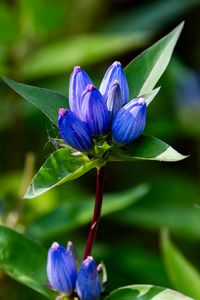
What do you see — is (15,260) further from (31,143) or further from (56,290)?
(31,143)

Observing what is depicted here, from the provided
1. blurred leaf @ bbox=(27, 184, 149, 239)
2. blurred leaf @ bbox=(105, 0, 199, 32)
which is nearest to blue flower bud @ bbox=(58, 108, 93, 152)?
blurred leaf @ bbox=(27, 184, 149, 239)

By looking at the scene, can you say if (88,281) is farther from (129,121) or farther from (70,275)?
(129,121)

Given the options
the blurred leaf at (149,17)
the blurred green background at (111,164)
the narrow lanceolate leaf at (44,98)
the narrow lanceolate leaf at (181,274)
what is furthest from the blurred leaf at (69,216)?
the blurred leaf at (149,17)

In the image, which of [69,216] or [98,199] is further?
[69,216]

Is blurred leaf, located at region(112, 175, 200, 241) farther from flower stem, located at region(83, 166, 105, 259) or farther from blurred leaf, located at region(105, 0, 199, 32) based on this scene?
flower stem, located at region(83, 166, 105, 259)

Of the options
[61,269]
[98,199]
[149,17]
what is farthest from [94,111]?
[149,17]

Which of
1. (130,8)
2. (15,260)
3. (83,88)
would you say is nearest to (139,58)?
(83,88)

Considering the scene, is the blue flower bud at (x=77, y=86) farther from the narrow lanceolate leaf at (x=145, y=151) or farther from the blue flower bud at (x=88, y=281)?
the blue flower bud at (x=88, y=281)
